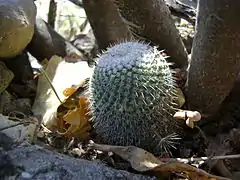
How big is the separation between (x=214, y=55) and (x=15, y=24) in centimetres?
71

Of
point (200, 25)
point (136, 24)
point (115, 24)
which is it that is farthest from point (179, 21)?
point (200, 25)

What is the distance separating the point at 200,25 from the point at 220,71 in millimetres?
165

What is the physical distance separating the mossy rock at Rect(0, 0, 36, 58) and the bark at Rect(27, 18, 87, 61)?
1.20 feet

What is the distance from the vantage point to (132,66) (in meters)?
1.59

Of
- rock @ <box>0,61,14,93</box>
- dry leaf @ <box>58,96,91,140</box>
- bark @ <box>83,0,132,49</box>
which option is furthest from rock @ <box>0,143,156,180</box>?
bark @ <box>83,0,132,49</box>

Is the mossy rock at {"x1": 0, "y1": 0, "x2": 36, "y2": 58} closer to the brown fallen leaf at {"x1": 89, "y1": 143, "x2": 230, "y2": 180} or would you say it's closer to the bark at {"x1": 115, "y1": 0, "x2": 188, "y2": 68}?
the bark at {"x1": 115, "y1": 0, "x2": 188, "y2": 68}

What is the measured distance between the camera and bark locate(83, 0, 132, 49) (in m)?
2.17

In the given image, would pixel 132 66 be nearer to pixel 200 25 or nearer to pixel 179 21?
pixel 200 25

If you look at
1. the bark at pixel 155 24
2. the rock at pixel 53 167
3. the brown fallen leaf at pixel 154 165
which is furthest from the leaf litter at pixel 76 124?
the bark at pixel 155 24

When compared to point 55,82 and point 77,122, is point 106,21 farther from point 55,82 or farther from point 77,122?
point 77,122

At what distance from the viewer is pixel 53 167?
1.35 metres

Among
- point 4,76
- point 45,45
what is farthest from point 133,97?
point 45,45

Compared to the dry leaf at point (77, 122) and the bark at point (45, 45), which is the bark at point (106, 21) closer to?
the bark at point (45, 45)

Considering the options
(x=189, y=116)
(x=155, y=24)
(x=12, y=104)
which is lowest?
(x=12, y=104)
